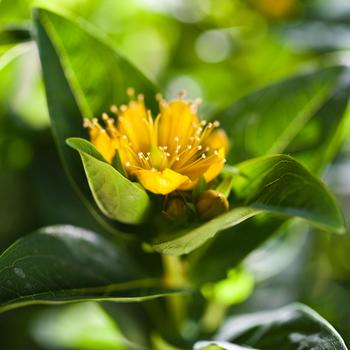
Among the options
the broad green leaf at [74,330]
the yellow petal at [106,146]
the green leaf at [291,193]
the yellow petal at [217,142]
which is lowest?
the broad green leaf at [74,330]

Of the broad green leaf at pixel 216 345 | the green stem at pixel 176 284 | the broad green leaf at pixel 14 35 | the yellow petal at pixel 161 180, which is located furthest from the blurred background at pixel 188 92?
the yellow petal at pixel 161 180

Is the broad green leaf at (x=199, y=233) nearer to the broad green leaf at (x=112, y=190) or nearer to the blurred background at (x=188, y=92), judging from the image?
the broad green leaf at (x=112, y=190)

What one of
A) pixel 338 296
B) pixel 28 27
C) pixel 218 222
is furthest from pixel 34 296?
pixel 338 296

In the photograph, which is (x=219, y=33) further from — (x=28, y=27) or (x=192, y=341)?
(x=192, y=341)

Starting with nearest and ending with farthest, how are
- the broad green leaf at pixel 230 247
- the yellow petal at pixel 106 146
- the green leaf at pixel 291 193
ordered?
the green leaf at pixel 291 193 → the yellow petal at pixel 106 146 → the broad green leaf at pixel 230 247

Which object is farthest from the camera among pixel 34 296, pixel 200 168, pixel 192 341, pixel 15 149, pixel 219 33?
pixel 219 33

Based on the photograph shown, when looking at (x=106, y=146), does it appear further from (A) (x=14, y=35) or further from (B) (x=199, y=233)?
(A) (x=14, y=35)

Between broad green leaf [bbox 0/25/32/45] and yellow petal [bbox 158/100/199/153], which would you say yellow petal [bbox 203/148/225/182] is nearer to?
yellow petal [bbox 158/100/199/153]

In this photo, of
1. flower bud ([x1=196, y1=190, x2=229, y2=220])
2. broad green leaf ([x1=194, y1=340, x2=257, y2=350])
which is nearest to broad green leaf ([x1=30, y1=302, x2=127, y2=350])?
broad green leaf ([x1=194, y1=340, x2=257, y2=350])
